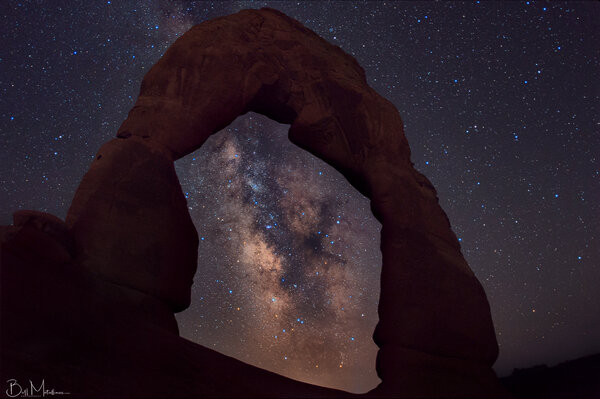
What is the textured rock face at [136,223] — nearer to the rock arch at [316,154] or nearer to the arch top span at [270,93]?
the rock arch at [316,154]

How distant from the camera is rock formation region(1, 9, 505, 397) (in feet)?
12.5

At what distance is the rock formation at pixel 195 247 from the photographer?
12.5 ft

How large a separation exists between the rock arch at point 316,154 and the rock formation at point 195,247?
25 mm

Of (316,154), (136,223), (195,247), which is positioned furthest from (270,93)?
(136,223)

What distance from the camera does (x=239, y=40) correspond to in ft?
25.5

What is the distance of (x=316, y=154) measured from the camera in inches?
321

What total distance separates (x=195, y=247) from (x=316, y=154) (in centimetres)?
334

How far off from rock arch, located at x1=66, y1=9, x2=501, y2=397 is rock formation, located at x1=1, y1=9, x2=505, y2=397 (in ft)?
0.08

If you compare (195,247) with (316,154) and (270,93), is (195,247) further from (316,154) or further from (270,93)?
(270,93)

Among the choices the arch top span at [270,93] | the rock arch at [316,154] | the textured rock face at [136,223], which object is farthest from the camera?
the arch top span at [270,93]

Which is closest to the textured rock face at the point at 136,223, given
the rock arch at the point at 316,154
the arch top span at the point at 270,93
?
the rock arch at the point at 316,154

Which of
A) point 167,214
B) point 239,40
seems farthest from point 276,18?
point 167,214

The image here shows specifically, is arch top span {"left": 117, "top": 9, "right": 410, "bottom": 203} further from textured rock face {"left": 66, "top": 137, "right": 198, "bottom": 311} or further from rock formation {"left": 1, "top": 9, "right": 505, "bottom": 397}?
textured rock face {"left": 66, "top": 137, "right": 198, "bottom": 311}

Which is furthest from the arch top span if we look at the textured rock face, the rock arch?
the textured rock face
